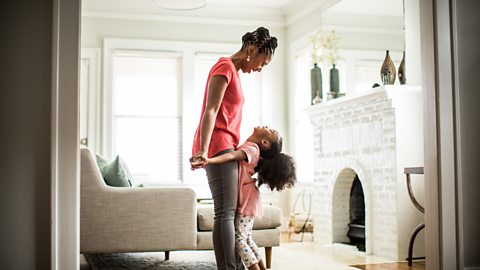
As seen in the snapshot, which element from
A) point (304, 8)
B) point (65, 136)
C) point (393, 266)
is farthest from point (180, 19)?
point (65, 136)

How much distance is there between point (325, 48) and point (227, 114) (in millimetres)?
3777

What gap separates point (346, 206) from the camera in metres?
6.23

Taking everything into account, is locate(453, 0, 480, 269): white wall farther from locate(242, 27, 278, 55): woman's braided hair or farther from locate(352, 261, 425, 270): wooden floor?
locate(352, 261, 425, 270): wooden floor

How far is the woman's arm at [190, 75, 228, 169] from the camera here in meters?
3.04

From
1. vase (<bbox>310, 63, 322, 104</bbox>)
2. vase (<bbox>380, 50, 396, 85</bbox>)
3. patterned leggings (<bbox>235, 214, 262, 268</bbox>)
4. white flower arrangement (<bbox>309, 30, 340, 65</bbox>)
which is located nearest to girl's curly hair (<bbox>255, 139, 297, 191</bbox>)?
patterned leggings (<bbox>235, 214, 262, 268</bbox>)

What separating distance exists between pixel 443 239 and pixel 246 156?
41.6 inches

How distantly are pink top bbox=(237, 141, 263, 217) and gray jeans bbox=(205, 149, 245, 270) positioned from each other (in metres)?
0.09

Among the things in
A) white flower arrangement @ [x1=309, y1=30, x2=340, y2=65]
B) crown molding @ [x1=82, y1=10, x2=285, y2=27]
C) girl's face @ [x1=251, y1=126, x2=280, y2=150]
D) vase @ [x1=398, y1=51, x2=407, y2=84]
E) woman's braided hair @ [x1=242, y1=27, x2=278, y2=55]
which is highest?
crown molding @ [x1=82, y1=10, x2=285, y2=27]

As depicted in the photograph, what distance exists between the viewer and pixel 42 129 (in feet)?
8.54

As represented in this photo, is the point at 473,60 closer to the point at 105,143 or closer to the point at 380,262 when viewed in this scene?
the point at 380,262

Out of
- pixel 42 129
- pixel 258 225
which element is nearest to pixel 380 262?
pixel 258 225

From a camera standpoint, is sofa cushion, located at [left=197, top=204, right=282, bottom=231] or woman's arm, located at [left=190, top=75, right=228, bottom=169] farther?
sofa cushion, located at [left=197, top=204, right=282, bottom=231]

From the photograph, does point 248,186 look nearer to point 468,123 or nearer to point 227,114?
point 227,114

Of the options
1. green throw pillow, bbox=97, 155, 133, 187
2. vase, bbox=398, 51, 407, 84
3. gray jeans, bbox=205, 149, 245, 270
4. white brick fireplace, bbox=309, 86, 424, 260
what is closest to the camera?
gray jeans, bbox=205, 149, 245, 270
